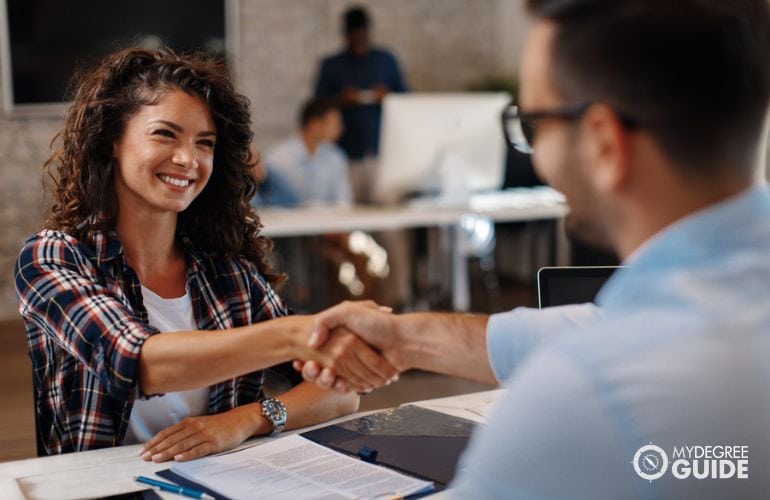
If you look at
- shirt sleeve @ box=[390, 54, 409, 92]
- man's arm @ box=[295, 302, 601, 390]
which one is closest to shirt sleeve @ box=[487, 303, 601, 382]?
man's arm @ box=[295, 302, 601, 390]

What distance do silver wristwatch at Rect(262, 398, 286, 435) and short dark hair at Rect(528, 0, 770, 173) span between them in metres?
0.97

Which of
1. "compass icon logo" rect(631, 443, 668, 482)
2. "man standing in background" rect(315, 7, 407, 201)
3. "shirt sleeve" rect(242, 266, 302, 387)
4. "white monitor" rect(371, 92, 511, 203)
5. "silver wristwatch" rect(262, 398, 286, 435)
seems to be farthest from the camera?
"man standing in background" rect(315, 7, 407, 201)

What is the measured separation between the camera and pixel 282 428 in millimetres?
1595

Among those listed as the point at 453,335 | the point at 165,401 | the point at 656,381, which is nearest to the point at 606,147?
the point at 656,381

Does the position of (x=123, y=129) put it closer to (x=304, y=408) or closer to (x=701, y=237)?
(x=304, y=408)

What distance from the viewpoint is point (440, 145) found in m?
4.74

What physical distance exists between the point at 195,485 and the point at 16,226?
5.22 m

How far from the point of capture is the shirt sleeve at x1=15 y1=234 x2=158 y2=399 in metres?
1.46

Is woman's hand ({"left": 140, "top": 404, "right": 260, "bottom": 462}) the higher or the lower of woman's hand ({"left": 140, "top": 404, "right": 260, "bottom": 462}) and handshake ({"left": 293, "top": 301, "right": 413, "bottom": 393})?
the lower

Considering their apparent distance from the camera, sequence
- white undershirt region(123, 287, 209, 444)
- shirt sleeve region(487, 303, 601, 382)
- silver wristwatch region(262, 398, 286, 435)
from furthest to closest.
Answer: white undershirt region(123, 287, 209, 444) → silver wristwatch region(262, 398, 286, 435) → shirt sleeve region(487, 303, 601, 382)

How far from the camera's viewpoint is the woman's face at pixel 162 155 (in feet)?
5.81

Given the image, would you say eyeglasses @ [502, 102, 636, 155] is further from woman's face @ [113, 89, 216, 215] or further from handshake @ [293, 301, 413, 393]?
woman's face @ [113, 89, 216, 215]

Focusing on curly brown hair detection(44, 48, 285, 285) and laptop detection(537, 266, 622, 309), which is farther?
curly brown hair detection(44, 48, 285, 285)

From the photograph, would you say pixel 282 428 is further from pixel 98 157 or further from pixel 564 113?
pixel 564 113
